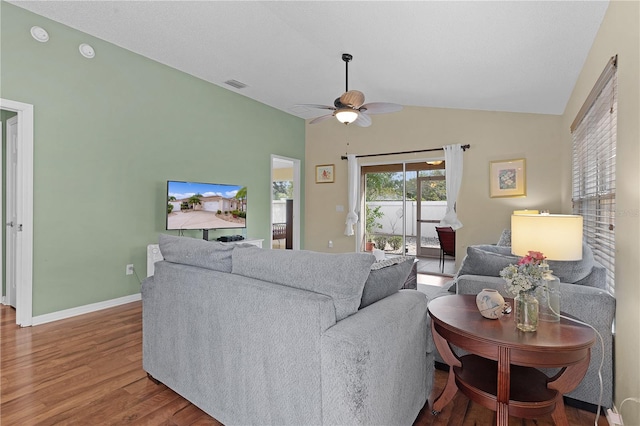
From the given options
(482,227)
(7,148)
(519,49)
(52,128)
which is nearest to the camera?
(519,49)

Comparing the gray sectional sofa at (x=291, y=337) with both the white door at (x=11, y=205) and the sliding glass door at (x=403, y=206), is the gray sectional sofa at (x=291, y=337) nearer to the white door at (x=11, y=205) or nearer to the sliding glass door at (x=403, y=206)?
the white door at (x=11, y=205)

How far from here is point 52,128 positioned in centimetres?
326

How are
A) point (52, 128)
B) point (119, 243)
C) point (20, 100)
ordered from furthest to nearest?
point (119, 243) → point (52, 128) → point (20, 100)

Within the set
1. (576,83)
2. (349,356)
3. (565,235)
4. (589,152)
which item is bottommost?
(349,356)

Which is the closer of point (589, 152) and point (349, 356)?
point (349, 356)

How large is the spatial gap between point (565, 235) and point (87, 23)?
4.40 meters

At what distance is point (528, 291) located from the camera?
60.4 inches

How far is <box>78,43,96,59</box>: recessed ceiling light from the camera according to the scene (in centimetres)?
344

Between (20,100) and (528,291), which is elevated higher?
(20,100)

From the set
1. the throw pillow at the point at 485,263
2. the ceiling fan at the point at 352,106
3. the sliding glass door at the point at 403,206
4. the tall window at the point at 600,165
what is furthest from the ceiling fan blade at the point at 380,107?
the sliding glass door at the point at 403,206

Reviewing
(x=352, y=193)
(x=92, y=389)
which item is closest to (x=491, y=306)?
(x=92, y=389)

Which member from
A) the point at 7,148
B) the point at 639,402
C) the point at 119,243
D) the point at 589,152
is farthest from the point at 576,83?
the point at 7,148

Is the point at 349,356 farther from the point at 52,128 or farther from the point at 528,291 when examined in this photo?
the point at 52,128

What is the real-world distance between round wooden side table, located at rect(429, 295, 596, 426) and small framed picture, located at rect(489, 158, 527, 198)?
3.60 m
